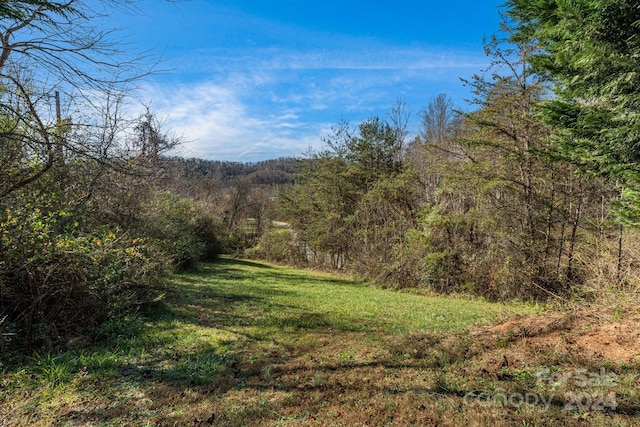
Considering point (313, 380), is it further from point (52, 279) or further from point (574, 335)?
point (52, 279)

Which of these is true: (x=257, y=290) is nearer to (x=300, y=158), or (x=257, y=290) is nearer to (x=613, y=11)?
(x=613, y=11)

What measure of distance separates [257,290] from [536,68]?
905cm

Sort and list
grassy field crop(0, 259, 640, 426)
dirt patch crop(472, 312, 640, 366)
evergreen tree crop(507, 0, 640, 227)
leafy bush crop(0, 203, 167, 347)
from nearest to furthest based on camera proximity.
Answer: grassy field crop(0, 259, 640, 426)
evergreen tree crop(507, 0, 640, 227)
dirt patch crop(472, 312, 640, 366)
leafy bush crop(0, 203, 167, 347)

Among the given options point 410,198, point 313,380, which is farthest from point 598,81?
point 410,198

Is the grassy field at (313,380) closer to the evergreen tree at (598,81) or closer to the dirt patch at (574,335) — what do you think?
the dirt patch at (574,335)

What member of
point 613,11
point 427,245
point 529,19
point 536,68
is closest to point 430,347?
point 536,68

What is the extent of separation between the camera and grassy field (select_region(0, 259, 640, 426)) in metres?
2.67

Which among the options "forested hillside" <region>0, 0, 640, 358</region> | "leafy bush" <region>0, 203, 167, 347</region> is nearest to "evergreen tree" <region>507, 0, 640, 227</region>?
"forested hillside" <region>0, 0, 640, 358</region>

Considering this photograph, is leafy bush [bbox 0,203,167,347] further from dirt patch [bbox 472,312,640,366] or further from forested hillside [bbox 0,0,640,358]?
dirt patch [bbox 472,312,640,366]

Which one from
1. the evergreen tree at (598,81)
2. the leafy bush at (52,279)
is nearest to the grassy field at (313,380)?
the leafy bush at (52,279)

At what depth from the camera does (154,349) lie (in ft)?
14.7

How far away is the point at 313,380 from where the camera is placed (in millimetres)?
3451

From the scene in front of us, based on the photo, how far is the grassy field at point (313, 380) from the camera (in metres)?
2.67

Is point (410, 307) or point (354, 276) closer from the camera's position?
point (410, 307)
